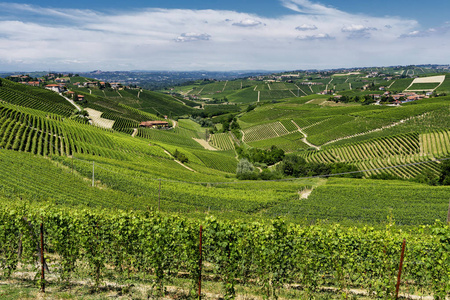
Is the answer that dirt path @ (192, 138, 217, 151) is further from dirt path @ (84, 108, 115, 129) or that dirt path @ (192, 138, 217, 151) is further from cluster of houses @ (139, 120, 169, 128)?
dirt path @ (84, 108, 115, 129)

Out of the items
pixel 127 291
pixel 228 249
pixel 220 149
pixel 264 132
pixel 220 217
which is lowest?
pixel 220 149

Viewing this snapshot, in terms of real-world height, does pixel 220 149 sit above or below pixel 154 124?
below

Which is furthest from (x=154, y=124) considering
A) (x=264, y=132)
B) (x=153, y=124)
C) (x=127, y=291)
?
(x=127, y=291)

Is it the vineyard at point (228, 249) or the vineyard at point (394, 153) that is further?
the vineyard at point (394, 153)

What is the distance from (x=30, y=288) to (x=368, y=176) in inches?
2885

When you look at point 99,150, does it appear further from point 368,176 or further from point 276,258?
point 368,176

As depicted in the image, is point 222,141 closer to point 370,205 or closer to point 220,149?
point 220,149

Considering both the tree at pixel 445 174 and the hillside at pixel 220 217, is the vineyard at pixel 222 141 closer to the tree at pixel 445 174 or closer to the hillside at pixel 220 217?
the hillside at pixel 220 217

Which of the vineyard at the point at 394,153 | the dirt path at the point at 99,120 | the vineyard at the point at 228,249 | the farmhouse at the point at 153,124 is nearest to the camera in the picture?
the vineyard at the point at 228,249

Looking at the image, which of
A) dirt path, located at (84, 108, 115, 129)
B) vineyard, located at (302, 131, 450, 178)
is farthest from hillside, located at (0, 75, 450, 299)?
dirt path, located at (84, 108, 115, 129)

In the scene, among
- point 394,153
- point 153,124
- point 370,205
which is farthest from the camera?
point 153,124

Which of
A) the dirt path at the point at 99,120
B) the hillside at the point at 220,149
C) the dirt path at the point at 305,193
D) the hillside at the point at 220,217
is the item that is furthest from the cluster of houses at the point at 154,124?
the dirt path at the point at 305,193

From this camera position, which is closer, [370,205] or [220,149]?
[370,205]

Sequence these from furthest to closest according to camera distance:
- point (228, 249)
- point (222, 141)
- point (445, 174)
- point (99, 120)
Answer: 1. point (222, 141)
2. point (99, 120)
3. point (445, 174)
4. point (228, 249)
